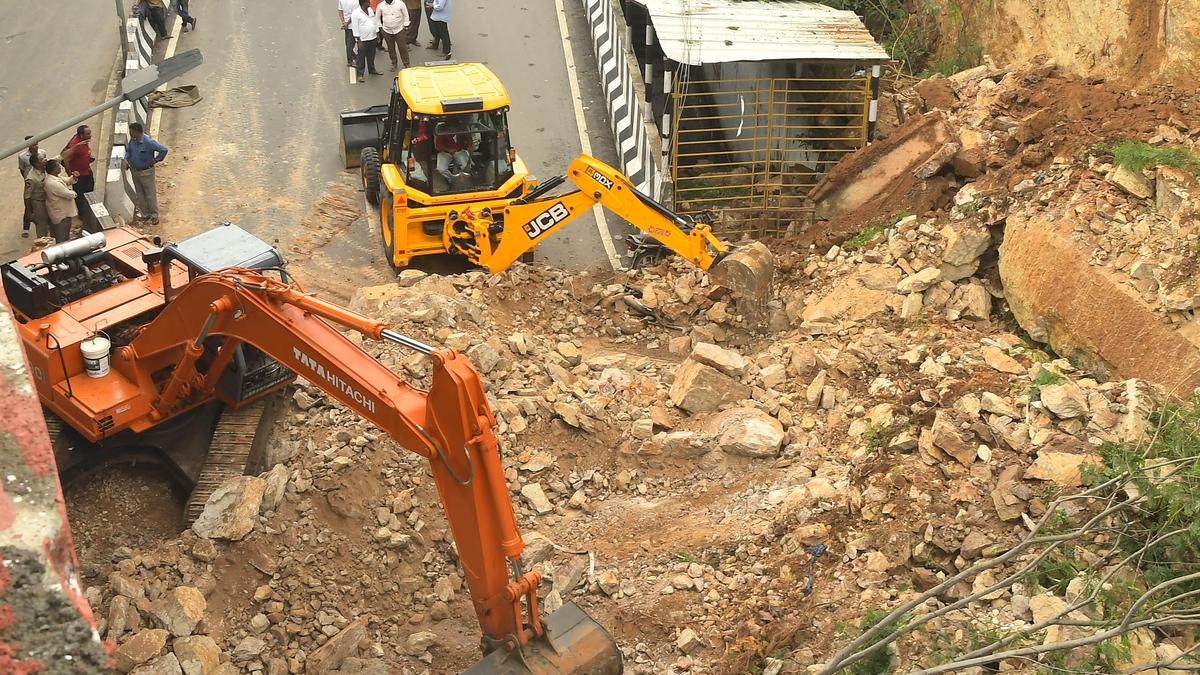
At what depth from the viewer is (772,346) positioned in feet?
33.9

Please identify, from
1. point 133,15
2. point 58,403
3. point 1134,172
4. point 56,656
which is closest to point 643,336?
point 1134,172

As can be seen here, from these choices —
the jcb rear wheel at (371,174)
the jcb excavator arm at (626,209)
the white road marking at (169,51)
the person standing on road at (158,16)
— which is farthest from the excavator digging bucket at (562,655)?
the person standing on road at (158,16)

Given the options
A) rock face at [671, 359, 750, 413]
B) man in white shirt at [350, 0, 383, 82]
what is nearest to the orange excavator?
rock face at [671, 359, 750, 413]

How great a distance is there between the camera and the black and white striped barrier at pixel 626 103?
14.0 metres

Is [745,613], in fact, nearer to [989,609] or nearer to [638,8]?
[989,609]

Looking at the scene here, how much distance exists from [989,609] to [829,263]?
541 centimetres

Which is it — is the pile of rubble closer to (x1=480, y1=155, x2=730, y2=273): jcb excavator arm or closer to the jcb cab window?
(x1=480, y1=155, x2=730, y2=273): jcb excavator arm

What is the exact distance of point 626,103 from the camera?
613 inches

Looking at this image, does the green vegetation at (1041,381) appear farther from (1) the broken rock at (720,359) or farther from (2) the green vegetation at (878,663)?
(1) the broken rock at (720,359)

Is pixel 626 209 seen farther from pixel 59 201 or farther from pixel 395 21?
pixel 395 21

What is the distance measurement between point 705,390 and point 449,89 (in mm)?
4801

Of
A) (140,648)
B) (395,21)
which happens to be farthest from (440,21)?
(140,648)

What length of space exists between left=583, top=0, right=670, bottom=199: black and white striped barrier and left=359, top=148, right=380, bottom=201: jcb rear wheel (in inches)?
128

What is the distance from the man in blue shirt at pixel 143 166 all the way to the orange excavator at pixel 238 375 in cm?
397
